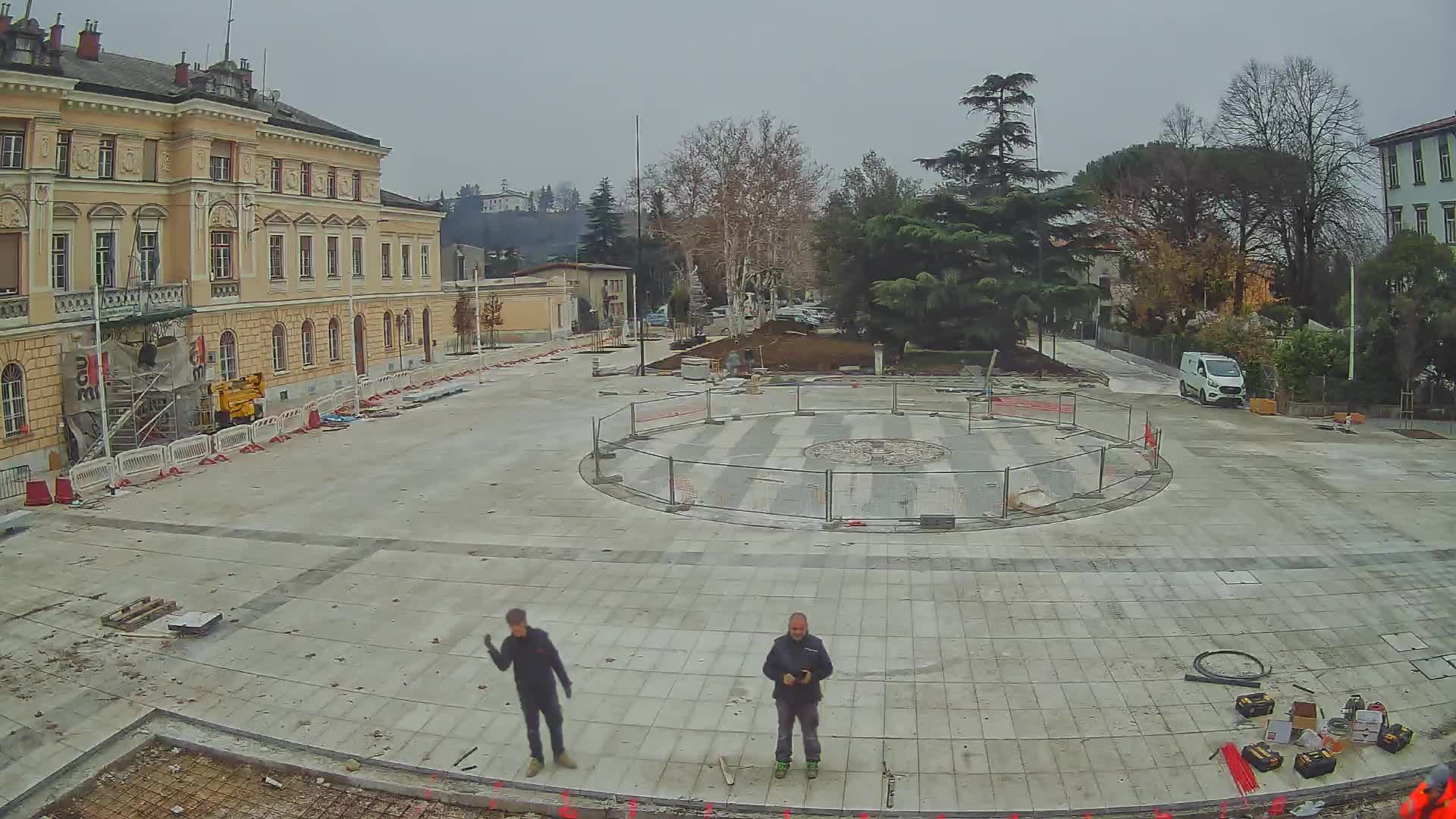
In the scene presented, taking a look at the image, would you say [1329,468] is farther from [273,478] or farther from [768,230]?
[768,230]

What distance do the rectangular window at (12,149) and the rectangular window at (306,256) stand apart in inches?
552

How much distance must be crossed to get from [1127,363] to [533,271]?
4462cm

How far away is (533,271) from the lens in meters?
76.0

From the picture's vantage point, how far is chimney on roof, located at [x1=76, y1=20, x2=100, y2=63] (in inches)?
1163

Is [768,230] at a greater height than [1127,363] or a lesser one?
greater

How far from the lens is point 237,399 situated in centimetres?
2906

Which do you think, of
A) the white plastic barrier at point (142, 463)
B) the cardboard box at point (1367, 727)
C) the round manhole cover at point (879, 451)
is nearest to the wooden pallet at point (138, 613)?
the white plastic barrier at point (142, 463)

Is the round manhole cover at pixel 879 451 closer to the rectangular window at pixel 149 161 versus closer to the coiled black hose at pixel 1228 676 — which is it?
the coiled black hose at pixel 1228 676

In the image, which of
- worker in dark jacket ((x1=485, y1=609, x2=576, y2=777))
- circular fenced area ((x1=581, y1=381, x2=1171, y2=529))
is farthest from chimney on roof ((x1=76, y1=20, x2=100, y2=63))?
worker in dark jacket ((x1=485, y1=609, x2=576, y2=777))

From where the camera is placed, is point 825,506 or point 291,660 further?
point 825,506

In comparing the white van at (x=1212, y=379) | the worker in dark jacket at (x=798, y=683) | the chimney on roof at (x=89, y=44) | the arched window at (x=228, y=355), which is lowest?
the worker in dark jacket at (x=798, y=683)

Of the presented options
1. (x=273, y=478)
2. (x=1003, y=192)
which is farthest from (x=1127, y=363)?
(x=273, y=478)

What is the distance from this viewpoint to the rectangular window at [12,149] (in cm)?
2284

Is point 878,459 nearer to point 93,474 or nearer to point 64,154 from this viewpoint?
point 93,474
